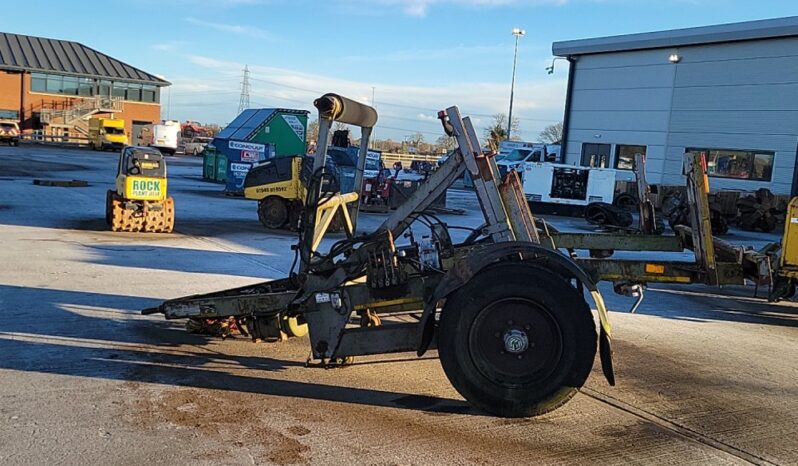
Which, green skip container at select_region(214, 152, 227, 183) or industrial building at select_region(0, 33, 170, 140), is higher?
industrial building at select_region(0, 33, 170, 140)

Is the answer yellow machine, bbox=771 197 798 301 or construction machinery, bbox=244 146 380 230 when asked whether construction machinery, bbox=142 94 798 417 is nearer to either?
yellow machine, bbox=771 197 798 301

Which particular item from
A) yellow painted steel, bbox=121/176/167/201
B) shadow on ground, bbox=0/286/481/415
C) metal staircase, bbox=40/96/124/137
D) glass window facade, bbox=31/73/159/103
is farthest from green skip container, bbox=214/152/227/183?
glass window facade, bbox=31/73/159/103

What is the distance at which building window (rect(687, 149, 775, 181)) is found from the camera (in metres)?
30.4

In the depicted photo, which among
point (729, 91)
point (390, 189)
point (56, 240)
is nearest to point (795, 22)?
point (729, 91)

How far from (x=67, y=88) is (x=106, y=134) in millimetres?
11448

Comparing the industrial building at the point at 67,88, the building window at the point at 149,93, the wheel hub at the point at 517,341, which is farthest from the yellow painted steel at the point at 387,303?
the building window at the point at 149,93

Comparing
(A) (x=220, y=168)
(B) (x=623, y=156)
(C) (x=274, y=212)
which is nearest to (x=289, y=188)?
(C) (x=274, y=212)

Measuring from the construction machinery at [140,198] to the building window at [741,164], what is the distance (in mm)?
23915

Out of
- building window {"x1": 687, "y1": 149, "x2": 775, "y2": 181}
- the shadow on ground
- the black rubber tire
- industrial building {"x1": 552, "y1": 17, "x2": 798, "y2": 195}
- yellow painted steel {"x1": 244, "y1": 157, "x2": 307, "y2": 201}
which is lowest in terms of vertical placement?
the shadow on ground

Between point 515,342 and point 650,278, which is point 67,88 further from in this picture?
point 515,342

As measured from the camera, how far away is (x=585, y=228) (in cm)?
2116

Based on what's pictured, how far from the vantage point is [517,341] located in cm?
491

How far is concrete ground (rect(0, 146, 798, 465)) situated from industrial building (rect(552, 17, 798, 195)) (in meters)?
23.5

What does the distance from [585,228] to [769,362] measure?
46.3 ft
